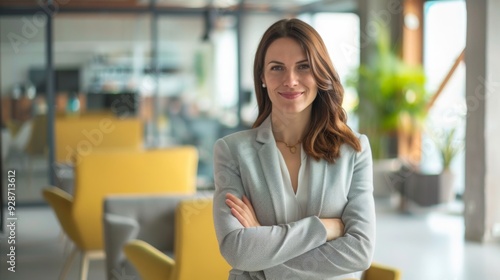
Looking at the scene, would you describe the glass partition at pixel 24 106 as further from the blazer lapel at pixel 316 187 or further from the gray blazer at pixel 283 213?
the blazer lapel at pixel 316 187

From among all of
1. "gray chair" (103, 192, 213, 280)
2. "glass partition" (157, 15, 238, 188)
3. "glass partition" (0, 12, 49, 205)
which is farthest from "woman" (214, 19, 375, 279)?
"glass partition" (157, 15, 238, 188)

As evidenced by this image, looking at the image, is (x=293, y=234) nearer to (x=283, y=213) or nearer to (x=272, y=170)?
(x=283, y=213)

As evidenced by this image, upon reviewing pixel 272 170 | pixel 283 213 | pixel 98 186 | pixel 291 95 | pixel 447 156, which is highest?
pixel 291 95

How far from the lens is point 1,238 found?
23.1ft

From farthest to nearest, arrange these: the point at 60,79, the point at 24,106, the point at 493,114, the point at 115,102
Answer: the point at 115,102, the point at 60,79, the point at 24,106, the point at 493,114

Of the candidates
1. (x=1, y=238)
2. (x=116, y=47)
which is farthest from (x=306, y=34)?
(x=116, y=47)

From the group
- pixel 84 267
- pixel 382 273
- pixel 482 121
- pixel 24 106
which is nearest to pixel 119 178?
pixel 84 267

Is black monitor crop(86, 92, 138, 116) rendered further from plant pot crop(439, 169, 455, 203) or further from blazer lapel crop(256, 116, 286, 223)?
blazer lapel crop(256, 116, 286, 223)

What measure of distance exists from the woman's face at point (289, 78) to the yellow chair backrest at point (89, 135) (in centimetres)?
714

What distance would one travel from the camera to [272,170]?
7.89 feet

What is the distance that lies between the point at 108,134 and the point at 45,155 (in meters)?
0.90

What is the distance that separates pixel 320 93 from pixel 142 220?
2404mm

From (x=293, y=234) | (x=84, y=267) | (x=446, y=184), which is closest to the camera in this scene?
(x=293, y=234)

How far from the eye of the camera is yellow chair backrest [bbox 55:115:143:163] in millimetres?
9477
